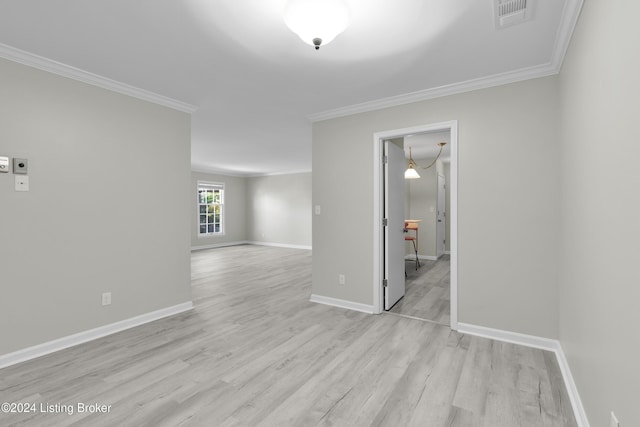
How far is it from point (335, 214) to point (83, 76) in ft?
9.66

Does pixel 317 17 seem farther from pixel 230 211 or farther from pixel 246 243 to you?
pixel 246 243

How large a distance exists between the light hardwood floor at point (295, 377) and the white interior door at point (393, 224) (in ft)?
1.68

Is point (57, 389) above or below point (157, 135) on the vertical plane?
below

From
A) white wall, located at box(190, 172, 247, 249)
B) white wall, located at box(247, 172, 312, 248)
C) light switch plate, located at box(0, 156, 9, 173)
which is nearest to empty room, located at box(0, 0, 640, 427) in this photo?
light switch plate, located at box(0, 156, 9, 173)

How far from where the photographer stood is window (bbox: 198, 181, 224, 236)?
9.61 metres

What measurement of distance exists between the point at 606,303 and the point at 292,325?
2598 millimetres

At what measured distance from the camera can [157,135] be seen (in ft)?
11.3

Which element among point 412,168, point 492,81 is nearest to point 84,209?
point 492,81

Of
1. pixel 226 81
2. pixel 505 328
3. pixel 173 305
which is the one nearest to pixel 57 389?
pixel 173 305

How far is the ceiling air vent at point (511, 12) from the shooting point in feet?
6.04

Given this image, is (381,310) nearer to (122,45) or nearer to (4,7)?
(122,45)

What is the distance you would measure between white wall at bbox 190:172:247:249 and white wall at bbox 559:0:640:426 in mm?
9126

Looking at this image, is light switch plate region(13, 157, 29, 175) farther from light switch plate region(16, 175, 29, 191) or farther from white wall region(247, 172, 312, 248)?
white wall region(247, 172, 312, 248)

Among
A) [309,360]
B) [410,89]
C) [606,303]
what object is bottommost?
[309,360]
